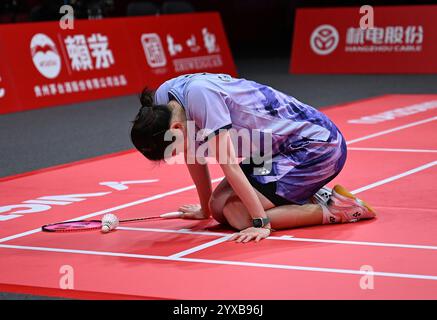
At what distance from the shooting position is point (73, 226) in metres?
4.92

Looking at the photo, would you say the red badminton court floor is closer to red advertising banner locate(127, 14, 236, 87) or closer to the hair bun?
the hair bun

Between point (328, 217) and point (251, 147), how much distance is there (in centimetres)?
59

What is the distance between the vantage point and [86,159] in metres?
7.49

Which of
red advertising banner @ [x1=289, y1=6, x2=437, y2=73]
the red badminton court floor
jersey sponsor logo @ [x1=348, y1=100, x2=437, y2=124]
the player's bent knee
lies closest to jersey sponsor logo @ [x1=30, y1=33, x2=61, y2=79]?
jersey sponsor logo @ [x1=348, y1=100, x2=437, y2=124]

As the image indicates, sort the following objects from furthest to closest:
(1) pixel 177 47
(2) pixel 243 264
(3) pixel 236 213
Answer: (1) pixel 177 47 → (3) pixel 236 213 → (2) pixel 243 264

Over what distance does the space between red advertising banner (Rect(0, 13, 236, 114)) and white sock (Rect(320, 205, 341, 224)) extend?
20.9 feet

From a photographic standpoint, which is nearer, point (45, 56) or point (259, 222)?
point (259, 222)

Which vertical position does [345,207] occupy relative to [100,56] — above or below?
below

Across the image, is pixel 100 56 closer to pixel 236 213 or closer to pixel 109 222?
pixel 109 222

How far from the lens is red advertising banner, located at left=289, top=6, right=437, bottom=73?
1362cm

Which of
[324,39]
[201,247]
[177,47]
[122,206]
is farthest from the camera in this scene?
[324,39]

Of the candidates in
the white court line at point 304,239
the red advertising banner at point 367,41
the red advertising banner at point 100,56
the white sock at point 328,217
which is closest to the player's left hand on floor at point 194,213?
the white court line at point 304,239

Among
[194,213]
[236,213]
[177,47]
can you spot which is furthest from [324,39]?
[236,213]

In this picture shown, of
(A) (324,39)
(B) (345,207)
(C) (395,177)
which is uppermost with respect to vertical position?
(A) (324,39)
